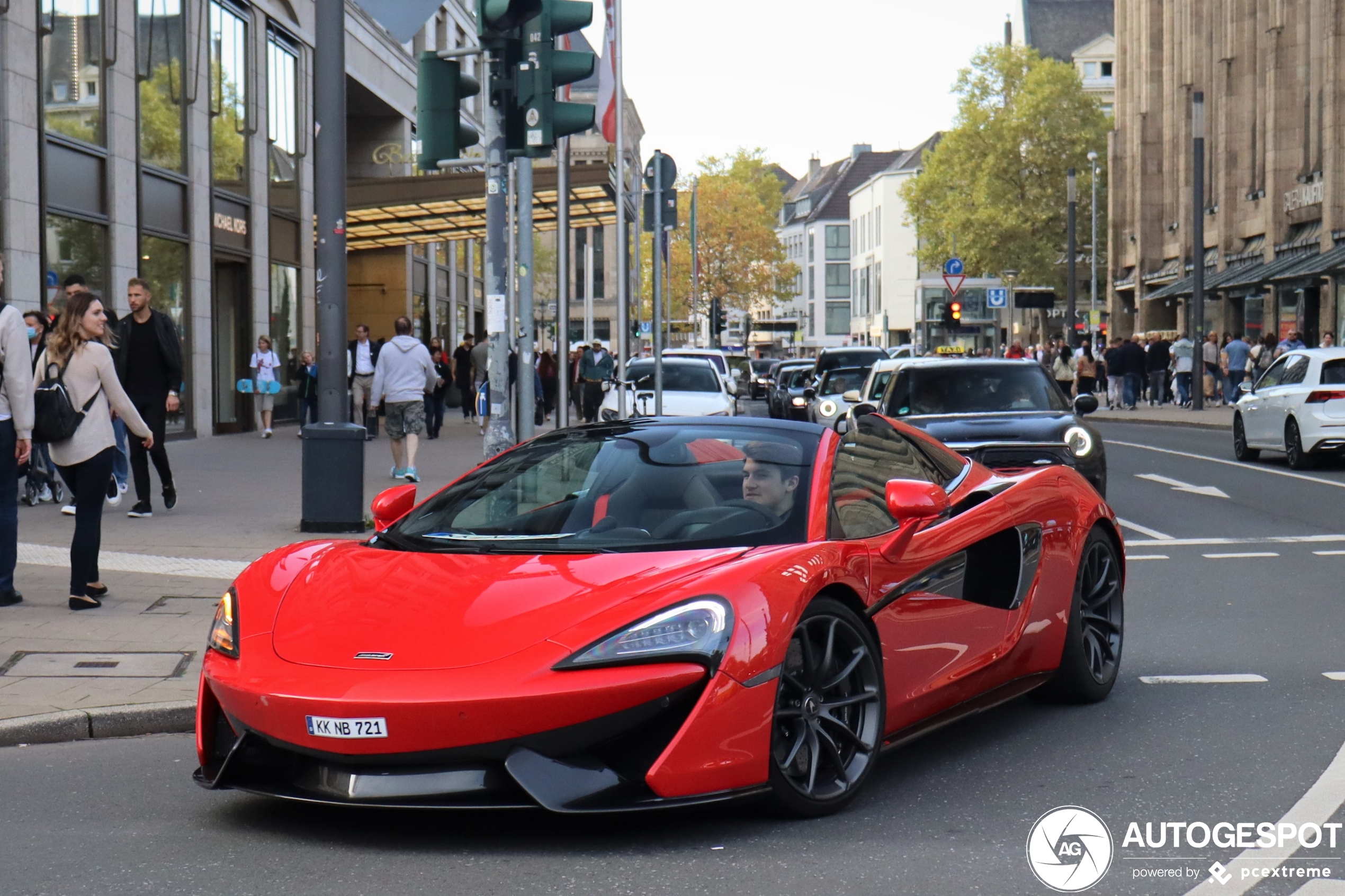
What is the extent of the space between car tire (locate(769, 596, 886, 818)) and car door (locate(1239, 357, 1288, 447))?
1657 centimetres

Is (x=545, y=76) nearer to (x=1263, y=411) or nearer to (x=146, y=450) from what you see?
(x=146, y=450)

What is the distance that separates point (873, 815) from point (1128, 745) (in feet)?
4.60

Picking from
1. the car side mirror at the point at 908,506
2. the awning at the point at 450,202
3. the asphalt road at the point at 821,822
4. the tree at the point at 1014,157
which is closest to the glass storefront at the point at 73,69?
the awning at the point at 450,202

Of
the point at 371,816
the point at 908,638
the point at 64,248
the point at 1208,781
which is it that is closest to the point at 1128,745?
the point at 1208,781

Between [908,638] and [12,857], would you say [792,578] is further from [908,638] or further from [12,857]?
[12,857]

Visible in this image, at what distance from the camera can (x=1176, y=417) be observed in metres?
33.8

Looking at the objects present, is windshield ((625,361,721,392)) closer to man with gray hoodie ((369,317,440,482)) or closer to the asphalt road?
man with gray hoodie ((369,317,440,482))

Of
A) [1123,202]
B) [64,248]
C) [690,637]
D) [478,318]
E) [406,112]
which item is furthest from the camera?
[1123,202]

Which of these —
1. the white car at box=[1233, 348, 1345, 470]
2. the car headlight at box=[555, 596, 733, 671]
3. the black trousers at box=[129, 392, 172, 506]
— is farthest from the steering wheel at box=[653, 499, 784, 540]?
the white car at box=[1233, 348, 1345, 470]

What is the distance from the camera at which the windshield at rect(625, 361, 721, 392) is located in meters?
25.0

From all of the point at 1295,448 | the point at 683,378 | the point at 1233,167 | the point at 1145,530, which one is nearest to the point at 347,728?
the point at 1145,530

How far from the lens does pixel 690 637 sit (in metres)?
4.34

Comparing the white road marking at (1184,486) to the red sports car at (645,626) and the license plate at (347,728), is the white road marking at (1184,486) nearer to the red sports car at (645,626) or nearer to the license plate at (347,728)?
the red sports car at (645,626)

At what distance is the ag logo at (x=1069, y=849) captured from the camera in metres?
4.16
